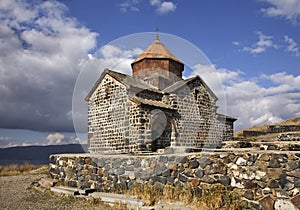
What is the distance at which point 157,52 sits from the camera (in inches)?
851

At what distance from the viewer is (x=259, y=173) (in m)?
5.14

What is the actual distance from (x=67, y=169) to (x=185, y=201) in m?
4.88

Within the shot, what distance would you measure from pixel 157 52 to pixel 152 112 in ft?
26.9

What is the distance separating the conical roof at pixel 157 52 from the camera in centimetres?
2112

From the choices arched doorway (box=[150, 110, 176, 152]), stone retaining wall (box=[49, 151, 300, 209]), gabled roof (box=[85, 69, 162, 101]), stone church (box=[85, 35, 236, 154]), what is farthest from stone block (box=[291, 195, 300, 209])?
gabled roof (box=[85, 69, 162, 101])

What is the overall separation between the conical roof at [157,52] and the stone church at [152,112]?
8 centimetres

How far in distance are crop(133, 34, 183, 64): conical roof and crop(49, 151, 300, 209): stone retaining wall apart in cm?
1421

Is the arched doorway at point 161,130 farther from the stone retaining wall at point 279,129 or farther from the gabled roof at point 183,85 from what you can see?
the stone retaining wall at point 279,129

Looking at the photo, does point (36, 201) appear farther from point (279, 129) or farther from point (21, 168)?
point (279, 129)

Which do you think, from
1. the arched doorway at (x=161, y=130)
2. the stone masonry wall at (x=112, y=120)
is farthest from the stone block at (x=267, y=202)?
the arched doorway at (x=161, y=130)

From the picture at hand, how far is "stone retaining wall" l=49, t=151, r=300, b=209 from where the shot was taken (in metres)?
4.88

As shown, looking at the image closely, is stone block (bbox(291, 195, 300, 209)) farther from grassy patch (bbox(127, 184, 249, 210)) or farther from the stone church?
the stone church

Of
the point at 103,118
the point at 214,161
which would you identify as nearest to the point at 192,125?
the point at 103,118

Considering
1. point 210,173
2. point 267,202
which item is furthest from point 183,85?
point 267,202
